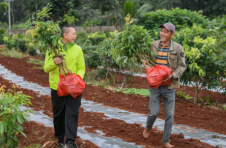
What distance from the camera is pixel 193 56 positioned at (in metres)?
6.43

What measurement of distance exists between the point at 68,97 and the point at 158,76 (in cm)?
137

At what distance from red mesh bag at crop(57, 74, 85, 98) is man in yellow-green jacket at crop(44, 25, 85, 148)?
0.60 ft

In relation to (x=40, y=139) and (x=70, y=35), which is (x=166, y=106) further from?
(x=40, y=139)

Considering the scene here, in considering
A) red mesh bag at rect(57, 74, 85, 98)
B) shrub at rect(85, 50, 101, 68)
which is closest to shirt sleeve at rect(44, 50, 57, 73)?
red mesh bag at rect(57, 74, 85, 98)

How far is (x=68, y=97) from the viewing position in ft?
11.4

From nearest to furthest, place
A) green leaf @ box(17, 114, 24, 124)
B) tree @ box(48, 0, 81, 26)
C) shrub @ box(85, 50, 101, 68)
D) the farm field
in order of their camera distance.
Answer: green leaf @ box(17, 114, 24, 124) → the farm field → shrub @ box(85, 50, 101, 68) → tree @ box(48, 0, 81, 26)

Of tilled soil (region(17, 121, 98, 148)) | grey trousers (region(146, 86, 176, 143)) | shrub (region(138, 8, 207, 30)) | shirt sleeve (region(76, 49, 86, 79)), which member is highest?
shrub (region(138, 8, 207, 30))

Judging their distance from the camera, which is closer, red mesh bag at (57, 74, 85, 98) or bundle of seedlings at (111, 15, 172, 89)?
red mesh bag at (57, 74, 85, 98)

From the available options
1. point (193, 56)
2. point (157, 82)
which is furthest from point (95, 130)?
point (193, 56)

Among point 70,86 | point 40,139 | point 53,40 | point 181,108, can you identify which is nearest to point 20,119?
point 70,86

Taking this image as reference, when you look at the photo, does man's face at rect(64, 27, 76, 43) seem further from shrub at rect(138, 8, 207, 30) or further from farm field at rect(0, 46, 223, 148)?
shrub at rect(138, 8, 207, 30)

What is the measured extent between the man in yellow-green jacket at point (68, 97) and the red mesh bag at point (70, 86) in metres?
0.18

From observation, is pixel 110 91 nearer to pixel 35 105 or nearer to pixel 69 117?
pixel 35 105

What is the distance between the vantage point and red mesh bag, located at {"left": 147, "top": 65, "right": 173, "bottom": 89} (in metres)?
3.74
